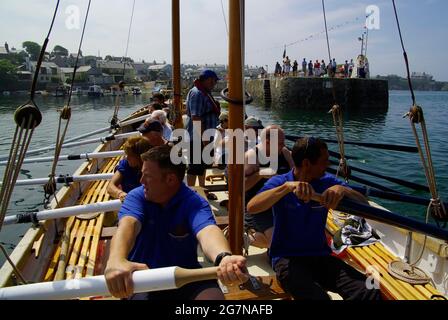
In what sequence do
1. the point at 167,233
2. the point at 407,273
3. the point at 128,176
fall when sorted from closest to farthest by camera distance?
the point at 167,233 < the point at 407,273 < the point at 128,176

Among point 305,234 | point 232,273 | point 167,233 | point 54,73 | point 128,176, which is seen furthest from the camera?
point 54,73

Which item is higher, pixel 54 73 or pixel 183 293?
pixel 54 73

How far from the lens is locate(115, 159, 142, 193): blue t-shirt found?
4.16 meters

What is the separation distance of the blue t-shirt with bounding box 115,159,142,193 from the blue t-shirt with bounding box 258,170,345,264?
1.96 meters

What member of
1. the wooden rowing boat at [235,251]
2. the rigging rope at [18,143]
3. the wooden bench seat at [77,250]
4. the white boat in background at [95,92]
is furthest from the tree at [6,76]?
the rigging rope at [18,143]

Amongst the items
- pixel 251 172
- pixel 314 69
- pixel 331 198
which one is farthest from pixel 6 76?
pixel 331 198

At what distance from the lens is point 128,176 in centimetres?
418

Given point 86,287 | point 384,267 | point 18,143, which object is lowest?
point 384,267

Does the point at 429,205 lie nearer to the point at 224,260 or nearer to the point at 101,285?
the point at 224,260

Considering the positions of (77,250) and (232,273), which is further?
(77,250)

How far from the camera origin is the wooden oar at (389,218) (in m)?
2.22

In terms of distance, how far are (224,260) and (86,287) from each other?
30.4 inches
